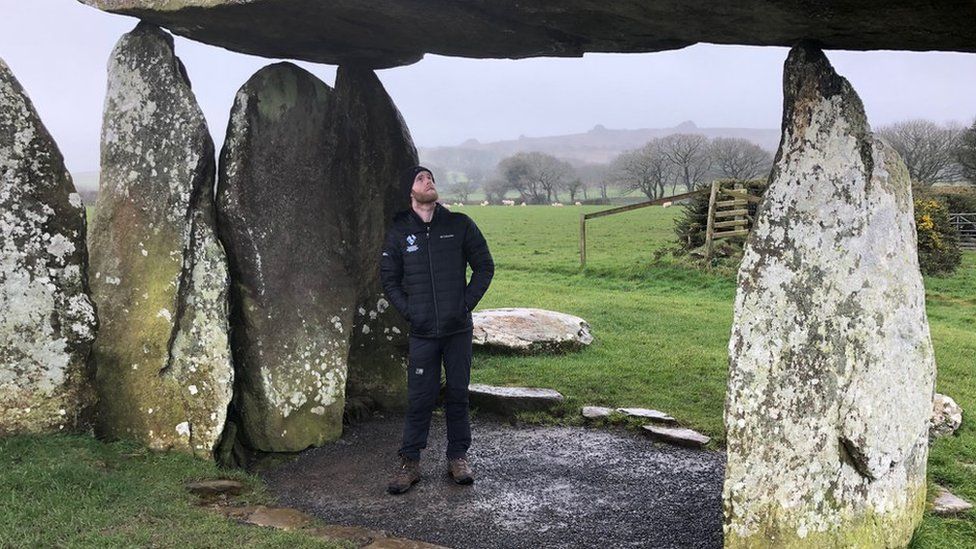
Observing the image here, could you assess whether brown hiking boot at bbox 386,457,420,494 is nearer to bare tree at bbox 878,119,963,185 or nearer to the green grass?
the green grass

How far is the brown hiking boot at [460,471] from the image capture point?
685cm

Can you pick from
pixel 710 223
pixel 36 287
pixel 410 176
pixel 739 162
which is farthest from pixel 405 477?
pixel 739 162

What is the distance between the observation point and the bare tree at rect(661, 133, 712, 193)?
3650 cm

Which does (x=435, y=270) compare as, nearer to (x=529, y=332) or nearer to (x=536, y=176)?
(x=529, y=332)

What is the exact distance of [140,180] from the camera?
7113mm

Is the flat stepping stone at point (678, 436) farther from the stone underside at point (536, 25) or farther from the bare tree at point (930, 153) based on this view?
the bare tree at point (930, 153)

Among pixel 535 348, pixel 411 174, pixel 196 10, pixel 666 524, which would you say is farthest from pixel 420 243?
pixel 535 348

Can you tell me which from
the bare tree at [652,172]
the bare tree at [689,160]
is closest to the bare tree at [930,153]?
the bare tree at [689,160]

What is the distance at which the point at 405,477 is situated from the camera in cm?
674

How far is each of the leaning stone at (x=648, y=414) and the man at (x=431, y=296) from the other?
89.9 inches

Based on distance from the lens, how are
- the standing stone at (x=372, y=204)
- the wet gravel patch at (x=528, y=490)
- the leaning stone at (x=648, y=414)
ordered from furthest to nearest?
the standing stone at (x=372, y=204) < the leaning stone at (x=648, y=414) < the wet gravel patch at (x=528, y=490)

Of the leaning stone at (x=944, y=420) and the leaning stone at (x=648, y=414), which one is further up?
the leaning stone at (x=944, y=420)

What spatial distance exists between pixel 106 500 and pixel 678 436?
4867 mm

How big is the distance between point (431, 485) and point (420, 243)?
1.95 metres
